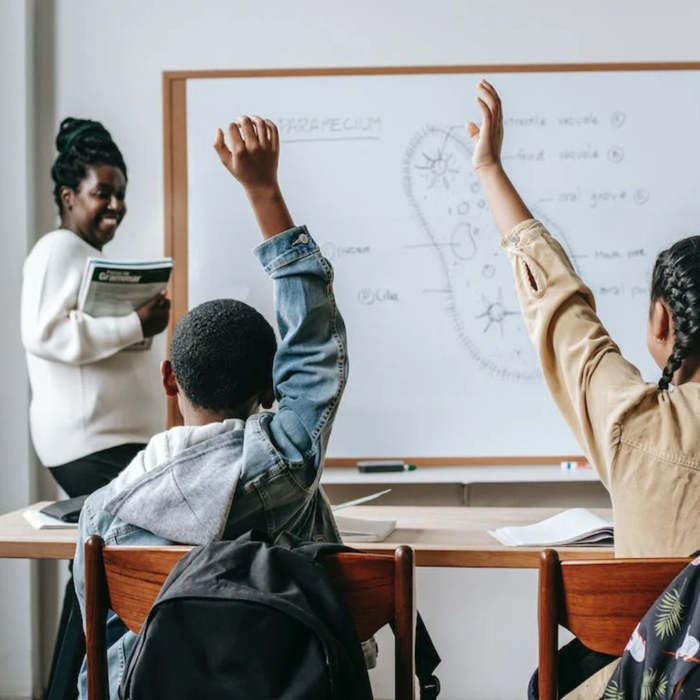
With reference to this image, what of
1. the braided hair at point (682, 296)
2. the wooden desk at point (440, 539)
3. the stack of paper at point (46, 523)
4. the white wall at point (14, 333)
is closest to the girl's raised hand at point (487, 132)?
the braided hair at point (682, 296)

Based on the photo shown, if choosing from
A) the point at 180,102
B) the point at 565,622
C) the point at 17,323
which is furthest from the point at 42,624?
the point at 565,622

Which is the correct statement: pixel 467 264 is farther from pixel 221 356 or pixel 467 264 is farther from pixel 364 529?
pixel 221 356

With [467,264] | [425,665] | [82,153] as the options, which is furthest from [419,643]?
[82,153]

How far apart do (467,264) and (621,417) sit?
1.82 meters

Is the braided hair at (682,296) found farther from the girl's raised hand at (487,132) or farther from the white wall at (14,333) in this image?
the white wall at (14,333)

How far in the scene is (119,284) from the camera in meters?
2.65

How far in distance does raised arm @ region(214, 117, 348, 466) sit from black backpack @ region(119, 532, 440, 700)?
0.27 metres

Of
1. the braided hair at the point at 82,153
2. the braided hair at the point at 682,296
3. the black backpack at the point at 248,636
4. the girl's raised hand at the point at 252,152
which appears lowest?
the black backpack at the point at 248,636

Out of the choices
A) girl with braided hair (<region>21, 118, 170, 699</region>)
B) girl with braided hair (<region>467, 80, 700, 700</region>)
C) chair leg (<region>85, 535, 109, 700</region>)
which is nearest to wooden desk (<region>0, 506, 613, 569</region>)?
girl with braided hair (<region>467, 80, 700, 700</region>)

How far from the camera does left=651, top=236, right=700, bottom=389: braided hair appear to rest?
137 cm

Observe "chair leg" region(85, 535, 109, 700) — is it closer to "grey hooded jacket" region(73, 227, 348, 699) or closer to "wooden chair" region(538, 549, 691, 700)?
"grey hooded jacket" region(73, 227, 348, 699)

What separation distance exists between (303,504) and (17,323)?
1950 mm

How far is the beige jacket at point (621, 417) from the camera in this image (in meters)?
1.28

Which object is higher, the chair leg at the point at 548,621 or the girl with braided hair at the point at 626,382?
the girl with braided hair at the point at 626,382
